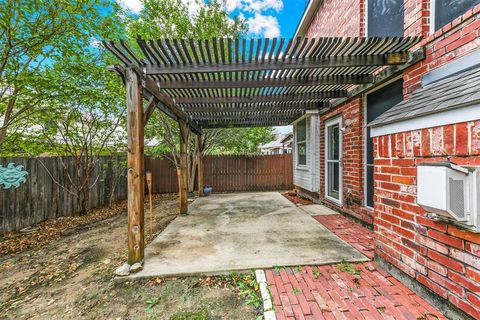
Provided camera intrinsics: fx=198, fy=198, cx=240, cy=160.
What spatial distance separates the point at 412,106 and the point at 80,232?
577 cm

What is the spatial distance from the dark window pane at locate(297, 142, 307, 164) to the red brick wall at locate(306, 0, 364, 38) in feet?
10.8

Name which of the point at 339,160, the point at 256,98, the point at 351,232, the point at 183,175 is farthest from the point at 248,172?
the point at 351,232

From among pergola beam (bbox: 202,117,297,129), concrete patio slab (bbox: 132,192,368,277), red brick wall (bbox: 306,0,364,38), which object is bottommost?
concrete patio slab (bbox: 132,192,368,277)

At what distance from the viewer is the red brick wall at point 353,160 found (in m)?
3.76

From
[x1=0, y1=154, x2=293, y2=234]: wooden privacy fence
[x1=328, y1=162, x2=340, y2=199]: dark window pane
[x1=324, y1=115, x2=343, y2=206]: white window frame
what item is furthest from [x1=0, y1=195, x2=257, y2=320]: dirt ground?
[x1=328, y1=162, x2=340, y2=199]: dark window pane

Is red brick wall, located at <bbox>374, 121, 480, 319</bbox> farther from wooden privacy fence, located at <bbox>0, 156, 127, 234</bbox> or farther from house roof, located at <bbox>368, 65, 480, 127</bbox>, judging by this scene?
wooden privacy fence, located at <bbox>0, 156, 127, 234</bbox>

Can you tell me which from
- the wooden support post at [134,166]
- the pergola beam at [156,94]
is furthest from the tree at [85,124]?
the wooden support post at [134,166]

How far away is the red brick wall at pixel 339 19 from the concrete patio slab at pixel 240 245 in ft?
12.7

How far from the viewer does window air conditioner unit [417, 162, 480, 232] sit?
1312 mm

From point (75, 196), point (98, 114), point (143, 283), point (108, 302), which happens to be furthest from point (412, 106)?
point (75, 196)

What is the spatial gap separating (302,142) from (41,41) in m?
6.68

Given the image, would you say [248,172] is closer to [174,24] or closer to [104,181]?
[104,181]

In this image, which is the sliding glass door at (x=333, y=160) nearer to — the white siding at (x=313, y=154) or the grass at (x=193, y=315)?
the white siding at (x=313, y=154)

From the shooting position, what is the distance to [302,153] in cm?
707
